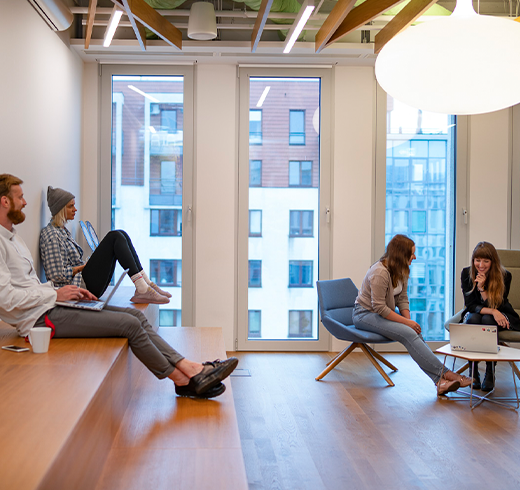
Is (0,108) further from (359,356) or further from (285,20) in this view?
(359,356)

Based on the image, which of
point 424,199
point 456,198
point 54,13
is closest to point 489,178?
point 456,198

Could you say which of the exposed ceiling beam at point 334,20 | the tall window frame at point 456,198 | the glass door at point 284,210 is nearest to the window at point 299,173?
the glass door at point 284,210

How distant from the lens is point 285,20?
495cm

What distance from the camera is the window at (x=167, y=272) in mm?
5570

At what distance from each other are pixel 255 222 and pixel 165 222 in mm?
980

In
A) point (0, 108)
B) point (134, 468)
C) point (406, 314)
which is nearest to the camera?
point (134, 468)

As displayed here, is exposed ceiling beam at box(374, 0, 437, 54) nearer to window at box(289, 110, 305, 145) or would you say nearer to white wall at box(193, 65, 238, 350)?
window at box(289, 110, 305, 145)

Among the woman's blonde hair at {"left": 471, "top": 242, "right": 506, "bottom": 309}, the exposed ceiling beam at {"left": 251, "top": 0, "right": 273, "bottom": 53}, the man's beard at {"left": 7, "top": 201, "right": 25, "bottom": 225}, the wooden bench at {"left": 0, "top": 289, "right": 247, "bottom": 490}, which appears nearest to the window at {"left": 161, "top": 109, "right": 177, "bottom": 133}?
the exposed ceiling beam at {"left": 251, "top": 0, "right": 273, "bottom": 53}

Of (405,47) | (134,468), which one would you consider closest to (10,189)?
(134,468)

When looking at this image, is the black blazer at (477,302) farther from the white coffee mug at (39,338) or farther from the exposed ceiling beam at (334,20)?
the white coffee mug at (39,338)

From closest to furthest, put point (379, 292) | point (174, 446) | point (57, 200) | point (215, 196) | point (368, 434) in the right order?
1. point (174, 446)
2. point (368, 434)
3. point (57, 200)
4. point (379, 292)
5. point (215, 196)

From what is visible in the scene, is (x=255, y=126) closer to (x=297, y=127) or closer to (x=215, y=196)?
(x=297, y=127)

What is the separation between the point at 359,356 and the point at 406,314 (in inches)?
40.5

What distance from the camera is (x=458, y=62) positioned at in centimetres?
185
